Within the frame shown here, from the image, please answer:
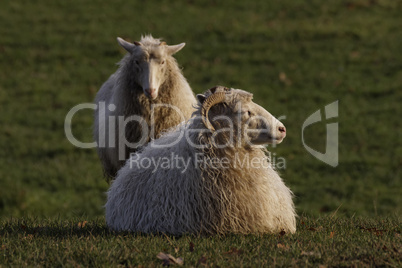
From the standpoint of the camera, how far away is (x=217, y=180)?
598 cm

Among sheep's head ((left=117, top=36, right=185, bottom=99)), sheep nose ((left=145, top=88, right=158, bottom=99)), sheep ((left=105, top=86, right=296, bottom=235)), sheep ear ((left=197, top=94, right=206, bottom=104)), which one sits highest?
sheep's head ((left=117, top=36, right=185, bottom=99))

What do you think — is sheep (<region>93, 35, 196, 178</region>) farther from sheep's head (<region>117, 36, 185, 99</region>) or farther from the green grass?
the green grass


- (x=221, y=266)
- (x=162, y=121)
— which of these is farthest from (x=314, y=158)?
(x=221, y=266)

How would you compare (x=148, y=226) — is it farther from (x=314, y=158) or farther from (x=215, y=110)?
(x=314, y=158)

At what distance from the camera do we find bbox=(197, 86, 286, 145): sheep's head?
19.4ft

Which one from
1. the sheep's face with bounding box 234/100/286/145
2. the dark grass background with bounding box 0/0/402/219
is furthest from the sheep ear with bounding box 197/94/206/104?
the dark grass background with bounding box 0/0/402/219

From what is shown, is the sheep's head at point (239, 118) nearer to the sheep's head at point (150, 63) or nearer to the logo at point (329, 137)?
the sheep's head at point (150, 63)

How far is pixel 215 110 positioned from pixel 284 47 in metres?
13.1

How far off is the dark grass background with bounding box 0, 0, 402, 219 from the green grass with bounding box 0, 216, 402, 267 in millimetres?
5280

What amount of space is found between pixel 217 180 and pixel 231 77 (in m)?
11.5

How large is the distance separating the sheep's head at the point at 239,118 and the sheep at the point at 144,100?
1.93m

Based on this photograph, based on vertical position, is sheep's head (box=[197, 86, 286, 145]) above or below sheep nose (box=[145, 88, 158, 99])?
below

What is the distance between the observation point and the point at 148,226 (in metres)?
6.00

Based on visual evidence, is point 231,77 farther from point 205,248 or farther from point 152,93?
point 205,248
